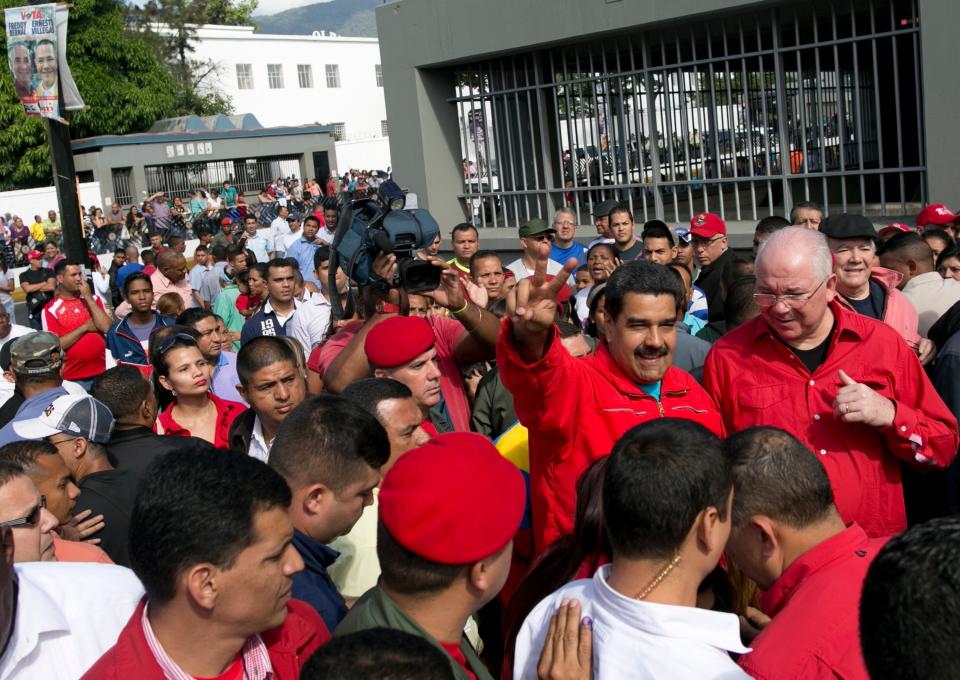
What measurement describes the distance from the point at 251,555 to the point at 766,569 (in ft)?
4.26

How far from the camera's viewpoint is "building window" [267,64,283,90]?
60.2m

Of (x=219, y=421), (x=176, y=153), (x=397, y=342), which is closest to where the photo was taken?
(x=397, y=342)

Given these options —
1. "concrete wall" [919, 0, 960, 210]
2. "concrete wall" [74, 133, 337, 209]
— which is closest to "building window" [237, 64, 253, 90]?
"concrete wall" [74, 133, 337, 209]

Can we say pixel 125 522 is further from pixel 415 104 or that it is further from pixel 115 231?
pixel 115 231

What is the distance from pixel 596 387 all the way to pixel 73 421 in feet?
7.80

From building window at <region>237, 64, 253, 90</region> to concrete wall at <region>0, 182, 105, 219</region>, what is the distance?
24780mm

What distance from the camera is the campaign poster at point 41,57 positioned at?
11.7m

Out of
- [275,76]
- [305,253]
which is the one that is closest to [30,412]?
[305,253]

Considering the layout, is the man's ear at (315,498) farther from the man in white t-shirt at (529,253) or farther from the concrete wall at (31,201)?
the concrete wall at (31,201)

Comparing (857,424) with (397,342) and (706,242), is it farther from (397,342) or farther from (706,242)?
(706,242)

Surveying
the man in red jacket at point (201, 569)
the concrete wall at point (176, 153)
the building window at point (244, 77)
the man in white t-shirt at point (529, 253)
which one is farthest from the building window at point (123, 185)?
the man in red jacket at point (201, 569)

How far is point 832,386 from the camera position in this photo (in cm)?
337

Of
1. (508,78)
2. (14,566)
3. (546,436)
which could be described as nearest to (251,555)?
(14,566)

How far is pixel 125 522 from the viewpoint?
3.71 m
